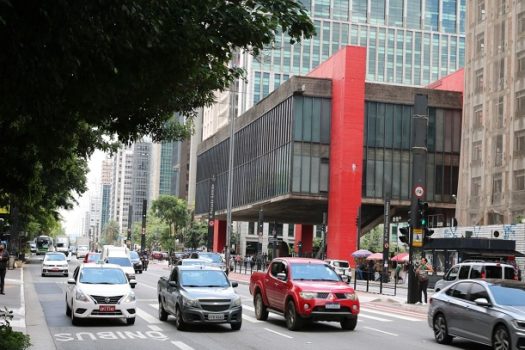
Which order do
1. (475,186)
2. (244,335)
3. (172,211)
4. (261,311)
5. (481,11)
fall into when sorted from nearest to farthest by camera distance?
(244,335)
(261,311)
(475,186)
(481,11)
(172,211)

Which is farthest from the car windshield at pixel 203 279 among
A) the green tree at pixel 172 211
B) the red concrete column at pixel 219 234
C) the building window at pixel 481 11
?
the green tree at pixel 172 211

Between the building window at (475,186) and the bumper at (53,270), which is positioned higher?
the building window at (475,186)

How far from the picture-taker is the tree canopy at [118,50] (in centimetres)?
714

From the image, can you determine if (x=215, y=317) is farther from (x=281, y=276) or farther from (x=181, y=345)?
(x=281, y=276)

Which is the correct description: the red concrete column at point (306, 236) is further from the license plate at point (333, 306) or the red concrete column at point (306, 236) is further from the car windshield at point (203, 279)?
the license plate at point (333, 306)

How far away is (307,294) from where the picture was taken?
17.0m

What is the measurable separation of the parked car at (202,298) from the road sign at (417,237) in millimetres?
10810

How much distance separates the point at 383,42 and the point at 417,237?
124 meters

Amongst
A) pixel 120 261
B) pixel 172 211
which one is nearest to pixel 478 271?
pixel 120 261

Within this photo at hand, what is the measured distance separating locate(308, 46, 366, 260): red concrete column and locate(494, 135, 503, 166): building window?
35.7 ft

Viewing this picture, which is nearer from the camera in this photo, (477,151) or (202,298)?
(202,298)

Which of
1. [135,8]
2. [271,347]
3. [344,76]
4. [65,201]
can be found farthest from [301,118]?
[135,8]

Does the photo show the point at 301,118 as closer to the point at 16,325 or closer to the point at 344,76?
the point at 344,76

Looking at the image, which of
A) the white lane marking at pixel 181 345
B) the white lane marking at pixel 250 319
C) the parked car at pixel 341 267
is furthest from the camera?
the parked car at pixel 341 267
